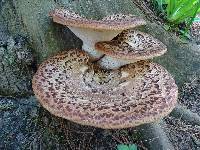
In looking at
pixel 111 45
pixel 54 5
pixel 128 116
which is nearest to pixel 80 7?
pixel 54 5

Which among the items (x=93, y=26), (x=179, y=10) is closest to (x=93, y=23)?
(x=93, y=26)

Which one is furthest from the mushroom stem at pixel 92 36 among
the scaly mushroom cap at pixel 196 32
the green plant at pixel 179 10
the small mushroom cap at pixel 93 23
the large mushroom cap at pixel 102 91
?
the scaly mushroom cap at pixel 196 32

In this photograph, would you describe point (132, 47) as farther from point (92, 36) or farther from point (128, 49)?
point (92, 36)

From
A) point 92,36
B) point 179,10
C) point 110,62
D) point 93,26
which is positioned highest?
point 93,26

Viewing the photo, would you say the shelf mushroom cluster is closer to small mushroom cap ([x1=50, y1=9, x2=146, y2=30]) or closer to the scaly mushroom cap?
small mushroom cap ([x1=50, y1=9, x2=146, y2=30])

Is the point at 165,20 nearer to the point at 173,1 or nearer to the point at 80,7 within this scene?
the point at 173,1

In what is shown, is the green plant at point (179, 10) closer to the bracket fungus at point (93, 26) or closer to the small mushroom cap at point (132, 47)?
the small mushroom cap at point (132, 47)
